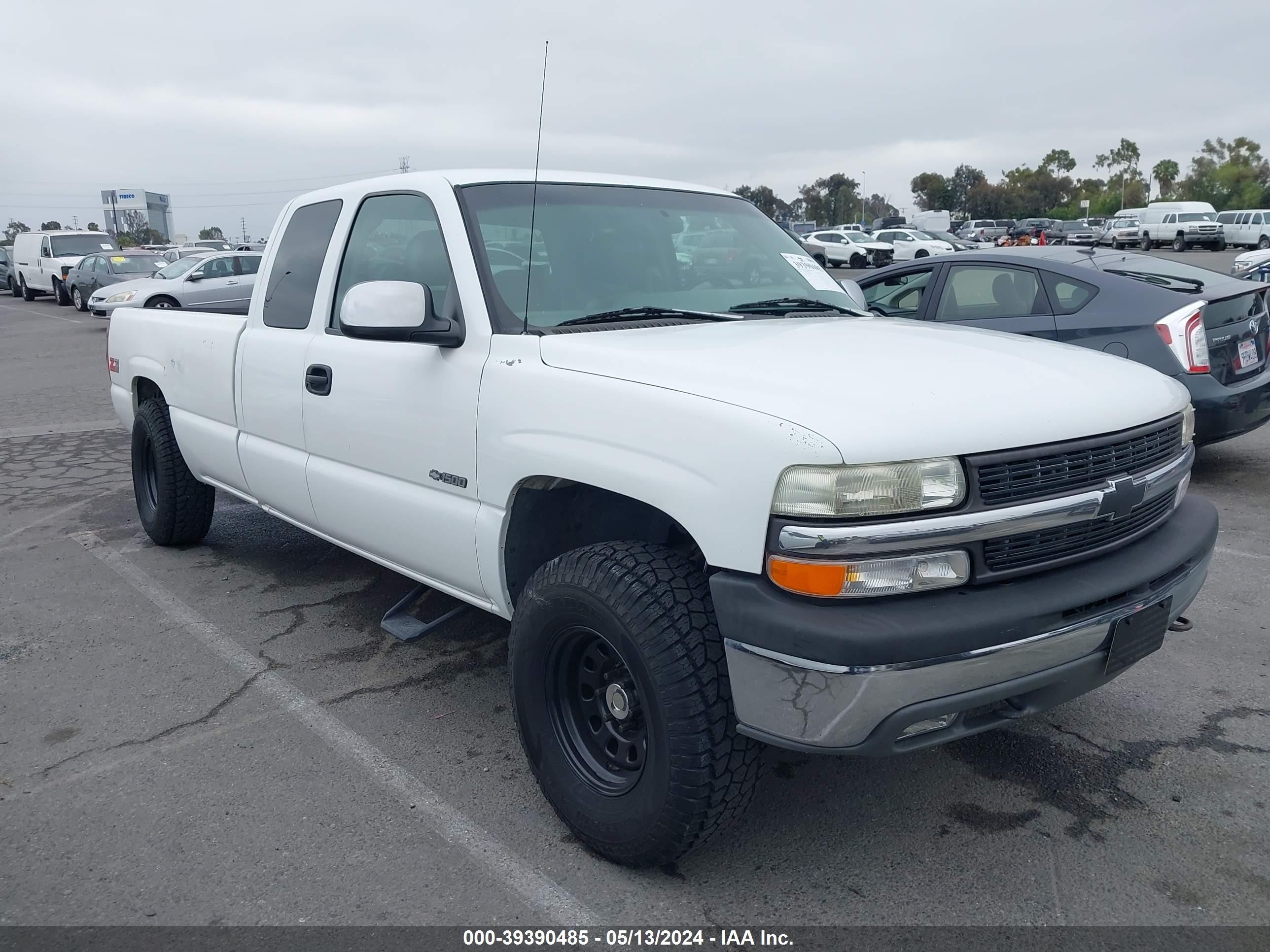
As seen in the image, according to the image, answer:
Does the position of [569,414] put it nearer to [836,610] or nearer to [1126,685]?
[836,610]

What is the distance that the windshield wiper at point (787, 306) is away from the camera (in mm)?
3564

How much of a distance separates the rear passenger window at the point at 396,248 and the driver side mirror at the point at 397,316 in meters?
0.20

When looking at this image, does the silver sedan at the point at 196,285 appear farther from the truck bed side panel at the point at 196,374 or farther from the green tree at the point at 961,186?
the green tree at the point at 961,186

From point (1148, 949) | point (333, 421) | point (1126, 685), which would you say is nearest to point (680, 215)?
point (333, 421)

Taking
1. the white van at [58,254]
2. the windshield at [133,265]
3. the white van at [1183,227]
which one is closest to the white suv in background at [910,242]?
the white van at [1183,227]

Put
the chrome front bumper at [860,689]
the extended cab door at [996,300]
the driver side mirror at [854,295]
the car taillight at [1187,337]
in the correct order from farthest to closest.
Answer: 1. the extended cab door at [996,300]
2. the car taillight at [1187,337]
3. the driver side mirror at [854,295]
4. the chrome front bumper at [860,689]

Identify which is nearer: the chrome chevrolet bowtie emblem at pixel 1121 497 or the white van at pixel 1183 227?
the chrome chevrolet bowtie emblem at pixel 1121 497

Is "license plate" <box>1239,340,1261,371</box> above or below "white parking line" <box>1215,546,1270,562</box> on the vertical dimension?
above

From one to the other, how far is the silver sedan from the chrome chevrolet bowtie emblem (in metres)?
16.1

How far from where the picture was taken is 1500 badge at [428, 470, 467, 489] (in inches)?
127

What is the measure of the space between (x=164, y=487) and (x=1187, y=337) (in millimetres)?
5981

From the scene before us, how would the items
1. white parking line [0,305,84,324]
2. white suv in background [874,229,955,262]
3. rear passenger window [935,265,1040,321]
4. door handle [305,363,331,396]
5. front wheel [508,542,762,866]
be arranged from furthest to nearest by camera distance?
white suv in background [874,229,955,262], white parking line [0,305,84,324], rear passenger window [935,265,1040,321], door handle [305,363,331,396], front wheel [508,542,762,866]

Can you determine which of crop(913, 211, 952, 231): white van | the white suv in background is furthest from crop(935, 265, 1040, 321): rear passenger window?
crop(913, 211, 952, 231): white van

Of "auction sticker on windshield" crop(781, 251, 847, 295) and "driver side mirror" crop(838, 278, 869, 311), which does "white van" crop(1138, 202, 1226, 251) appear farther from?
"auction sticker on windshield" crop(781, 251, 847, 295)
